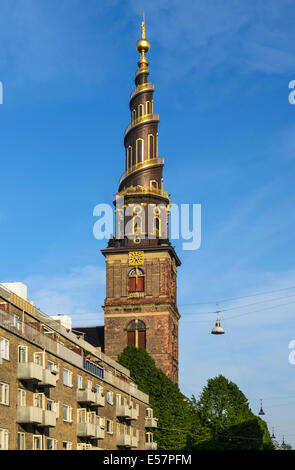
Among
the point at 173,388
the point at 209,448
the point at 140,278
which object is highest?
the point at 140,278

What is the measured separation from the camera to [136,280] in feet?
387

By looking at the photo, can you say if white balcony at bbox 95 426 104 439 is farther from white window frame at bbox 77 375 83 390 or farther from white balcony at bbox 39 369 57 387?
white balcony at bbox 39 369 57 387

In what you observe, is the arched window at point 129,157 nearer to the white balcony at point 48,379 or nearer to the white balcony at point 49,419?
the white balcony at point 48,379

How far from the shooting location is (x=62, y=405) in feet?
202

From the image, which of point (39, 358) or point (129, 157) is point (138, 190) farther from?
point (39, 358)

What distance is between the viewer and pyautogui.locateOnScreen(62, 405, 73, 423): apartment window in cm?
6191

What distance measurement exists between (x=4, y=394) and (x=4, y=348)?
273cm

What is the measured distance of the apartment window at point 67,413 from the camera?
61.9 m

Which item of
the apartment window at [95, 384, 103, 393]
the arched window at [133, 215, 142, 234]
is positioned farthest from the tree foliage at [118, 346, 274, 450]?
the apartment window at [95, 384, 103, 393]

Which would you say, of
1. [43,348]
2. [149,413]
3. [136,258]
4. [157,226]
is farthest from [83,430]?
[157,226]

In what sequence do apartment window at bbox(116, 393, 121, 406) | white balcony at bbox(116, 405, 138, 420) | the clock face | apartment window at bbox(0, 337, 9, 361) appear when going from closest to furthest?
apartment window at bbox(0, 337, 9, 361), white balcony at bbox(116, 405, 138, 420), apartment window at bbox(116, 393, 121, 406), the clock face

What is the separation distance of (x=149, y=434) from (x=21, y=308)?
39940 mm
